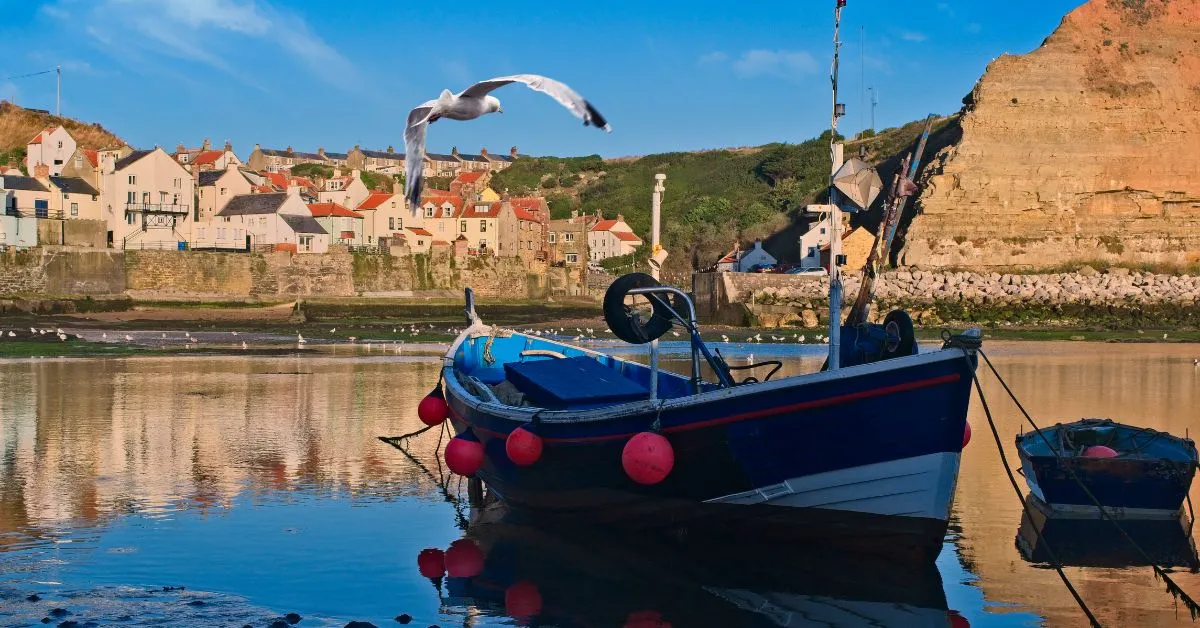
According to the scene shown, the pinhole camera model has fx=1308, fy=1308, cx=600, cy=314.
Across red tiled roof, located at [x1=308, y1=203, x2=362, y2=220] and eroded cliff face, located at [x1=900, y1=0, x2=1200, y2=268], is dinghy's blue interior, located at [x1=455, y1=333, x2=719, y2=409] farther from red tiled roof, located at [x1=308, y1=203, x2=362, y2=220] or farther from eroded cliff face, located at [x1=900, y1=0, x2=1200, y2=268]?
red tiled roof, located at [x1=308, y1=203, x2=362, y2=220]

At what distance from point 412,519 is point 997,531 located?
5751 mm

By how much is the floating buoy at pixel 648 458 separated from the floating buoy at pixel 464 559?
155cm

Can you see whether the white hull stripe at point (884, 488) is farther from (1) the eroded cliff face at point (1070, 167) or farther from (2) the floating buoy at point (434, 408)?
(1) the eroded cliff face at point (1070, 167)

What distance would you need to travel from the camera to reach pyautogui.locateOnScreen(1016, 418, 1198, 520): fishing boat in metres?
12.5

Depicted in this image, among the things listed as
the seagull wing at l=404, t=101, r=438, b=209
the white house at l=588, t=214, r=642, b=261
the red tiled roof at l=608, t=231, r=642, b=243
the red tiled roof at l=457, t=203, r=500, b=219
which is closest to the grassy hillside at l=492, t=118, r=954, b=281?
the red tiled roof at l=608, t=231, r=642, b=243

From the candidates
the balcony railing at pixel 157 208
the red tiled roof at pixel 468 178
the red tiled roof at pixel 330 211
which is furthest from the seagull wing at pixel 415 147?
the red tiled roof at pixel 468 178

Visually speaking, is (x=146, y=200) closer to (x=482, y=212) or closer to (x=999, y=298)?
(x=482, y=212)

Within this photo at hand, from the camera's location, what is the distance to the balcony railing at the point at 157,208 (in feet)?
250

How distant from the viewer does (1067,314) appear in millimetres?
59250

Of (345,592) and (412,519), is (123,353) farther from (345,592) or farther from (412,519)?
(345,592)

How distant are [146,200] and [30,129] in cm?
3465

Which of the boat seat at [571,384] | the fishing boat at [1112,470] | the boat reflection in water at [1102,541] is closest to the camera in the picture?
the boat reflection in water at [1102,541]

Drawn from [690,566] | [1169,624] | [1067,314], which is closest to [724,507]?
[690,566]

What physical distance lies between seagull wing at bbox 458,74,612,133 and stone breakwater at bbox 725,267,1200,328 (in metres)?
46.8
